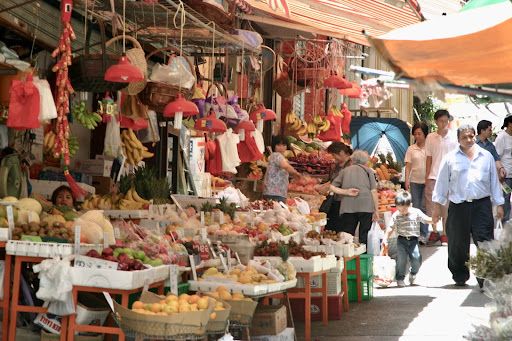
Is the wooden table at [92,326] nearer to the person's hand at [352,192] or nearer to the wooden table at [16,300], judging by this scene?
the wooden table at [16,300]

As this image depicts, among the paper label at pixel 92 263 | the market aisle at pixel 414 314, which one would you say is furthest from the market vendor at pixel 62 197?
the paper label at pixel 92 263

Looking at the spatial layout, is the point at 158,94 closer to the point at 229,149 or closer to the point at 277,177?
the point at 229,149

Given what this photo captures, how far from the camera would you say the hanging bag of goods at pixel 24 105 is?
9516 mm

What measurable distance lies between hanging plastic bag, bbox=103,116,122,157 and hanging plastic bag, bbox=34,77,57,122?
343cm

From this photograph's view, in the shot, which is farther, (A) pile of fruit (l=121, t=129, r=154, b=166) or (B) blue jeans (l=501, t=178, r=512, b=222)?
(B) blue jeans (l=501, t=178, r=512, b=222)

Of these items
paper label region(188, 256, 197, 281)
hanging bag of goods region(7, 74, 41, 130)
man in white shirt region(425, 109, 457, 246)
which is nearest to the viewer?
paper label region(188, 256, 197, 281)

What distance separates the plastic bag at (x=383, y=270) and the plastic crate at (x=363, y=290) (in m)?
1.21

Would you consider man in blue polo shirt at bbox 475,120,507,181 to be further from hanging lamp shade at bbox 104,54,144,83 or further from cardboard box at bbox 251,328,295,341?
hanging lamp shade at bbox 104,54,144,83

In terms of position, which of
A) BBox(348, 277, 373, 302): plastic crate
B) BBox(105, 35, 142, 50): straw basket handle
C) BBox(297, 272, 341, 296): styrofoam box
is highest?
BBox(105, 35, 142, 50): straw basket handle

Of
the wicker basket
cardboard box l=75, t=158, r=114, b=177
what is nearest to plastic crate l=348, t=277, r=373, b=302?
cardboard box l=75, t=158, r=114, b=177

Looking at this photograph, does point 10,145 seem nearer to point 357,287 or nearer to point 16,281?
point 16,281

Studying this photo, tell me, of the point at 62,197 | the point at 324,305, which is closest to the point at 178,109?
the point at 62,197

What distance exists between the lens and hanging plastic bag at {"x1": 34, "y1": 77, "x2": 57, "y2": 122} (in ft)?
31.8

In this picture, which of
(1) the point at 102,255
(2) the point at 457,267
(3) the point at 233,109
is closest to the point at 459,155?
(2) the point at 457,267
